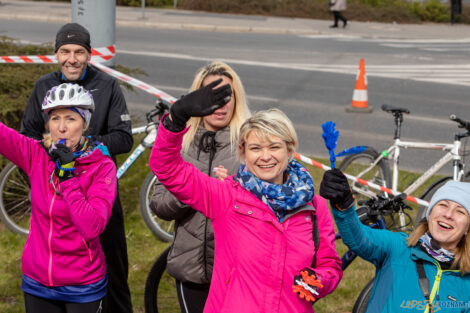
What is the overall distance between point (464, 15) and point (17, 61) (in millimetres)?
27343

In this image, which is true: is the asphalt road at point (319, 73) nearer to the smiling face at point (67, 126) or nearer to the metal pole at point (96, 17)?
the metal pole at point (96, 17)

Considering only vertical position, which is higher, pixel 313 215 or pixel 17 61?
pixel 17 61

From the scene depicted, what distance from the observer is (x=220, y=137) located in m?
3.92

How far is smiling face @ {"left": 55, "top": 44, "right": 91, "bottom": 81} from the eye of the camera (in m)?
4.54

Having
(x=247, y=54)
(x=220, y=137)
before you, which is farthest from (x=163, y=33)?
(x=220, y=137)

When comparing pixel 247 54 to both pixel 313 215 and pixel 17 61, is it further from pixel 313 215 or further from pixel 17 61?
pixel 313 215

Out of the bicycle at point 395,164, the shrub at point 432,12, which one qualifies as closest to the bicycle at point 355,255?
the bicycle at point 395,164

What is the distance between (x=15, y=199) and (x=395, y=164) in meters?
4.10

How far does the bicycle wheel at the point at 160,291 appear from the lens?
4.60m

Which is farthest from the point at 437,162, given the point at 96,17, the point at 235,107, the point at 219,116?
the point at 219,116

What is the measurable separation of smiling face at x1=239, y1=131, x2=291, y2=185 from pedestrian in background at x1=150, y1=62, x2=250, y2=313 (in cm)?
54

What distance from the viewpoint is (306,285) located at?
3.00 metres

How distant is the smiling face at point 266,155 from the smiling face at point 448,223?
86 cm

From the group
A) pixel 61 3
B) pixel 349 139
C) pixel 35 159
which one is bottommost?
pixel 349 139
